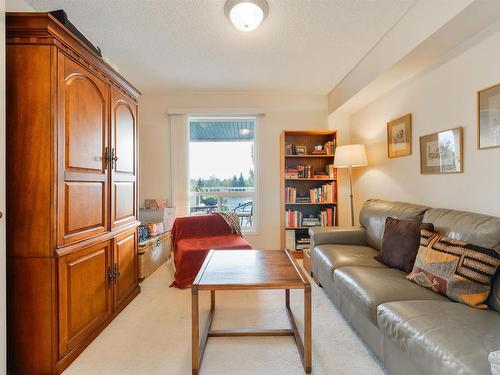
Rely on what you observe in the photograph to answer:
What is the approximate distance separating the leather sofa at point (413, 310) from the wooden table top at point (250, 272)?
0.42m

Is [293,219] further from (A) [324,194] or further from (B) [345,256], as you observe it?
(B) [345,256]

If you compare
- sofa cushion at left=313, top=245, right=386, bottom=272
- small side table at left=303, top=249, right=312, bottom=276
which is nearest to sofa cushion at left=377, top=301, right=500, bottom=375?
sofa cushion at left=313, top=245, right=386, bottom=272

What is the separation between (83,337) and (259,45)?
111 inches

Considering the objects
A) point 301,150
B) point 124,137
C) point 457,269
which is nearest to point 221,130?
point 301,150

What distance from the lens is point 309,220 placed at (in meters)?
3.60

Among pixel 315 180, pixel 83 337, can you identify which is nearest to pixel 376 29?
pixel 315 180

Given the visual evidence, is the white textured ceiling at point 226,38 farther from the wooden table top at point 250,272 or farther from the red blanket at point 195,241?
the wooden table top at point 250,272

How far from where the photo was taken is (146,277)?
288cm

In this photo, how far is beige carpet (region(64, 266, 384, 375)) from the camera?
1.48m

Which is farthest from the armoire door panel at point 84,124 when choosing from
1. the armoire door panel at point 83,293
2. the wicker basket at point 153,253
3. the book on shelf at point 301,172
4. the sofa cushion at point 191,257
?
the book on shelf at point 301,172

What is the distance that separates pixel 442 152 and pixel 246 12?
2003mm

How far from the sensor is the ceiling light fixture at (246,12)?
5.95ft

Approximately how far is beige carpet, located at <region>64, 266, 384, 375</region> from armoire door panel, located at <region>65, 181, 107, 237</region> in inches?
32.3

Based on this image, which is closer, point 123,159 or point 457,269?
point 457,269
